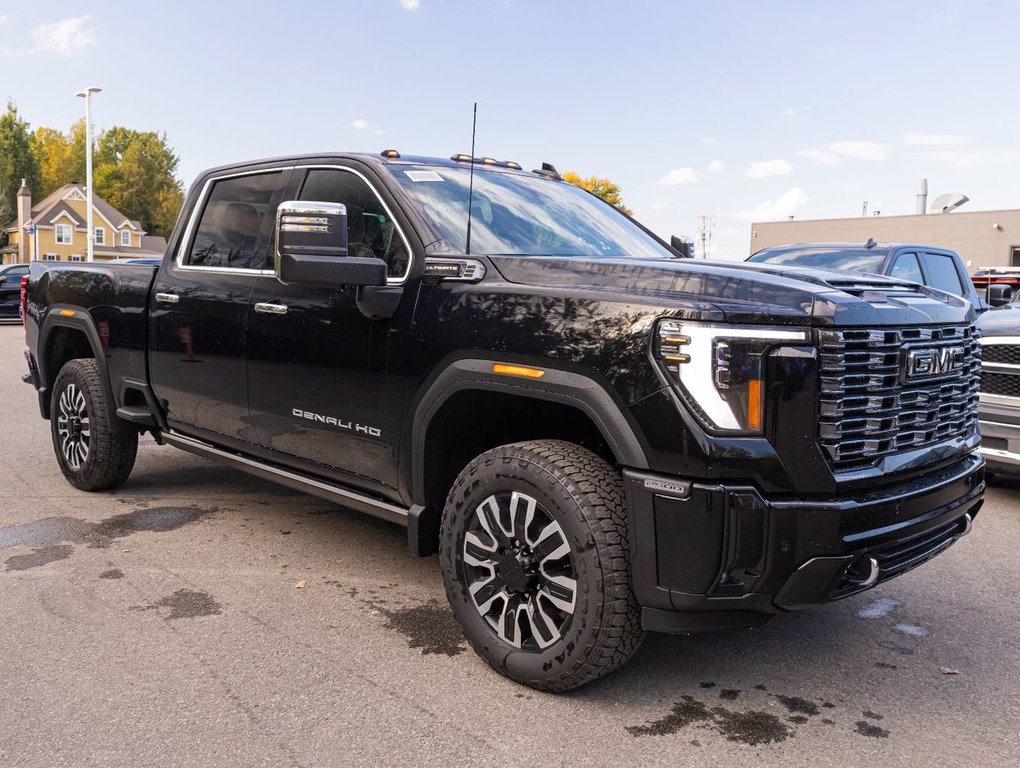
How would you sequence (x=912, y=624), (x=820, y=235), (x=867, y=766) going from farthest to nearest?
(x=820, y=235), (x=912, y=624), (x=867, y=766)

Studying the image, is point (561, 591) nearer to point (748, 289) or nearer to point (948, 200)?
point (748, 289)

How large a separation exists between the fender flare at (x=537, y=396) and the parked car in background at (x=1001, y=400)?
374 cm

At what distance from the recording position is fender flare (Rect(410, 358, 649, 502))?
2998mm

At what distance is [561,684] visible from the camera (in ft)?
10.6

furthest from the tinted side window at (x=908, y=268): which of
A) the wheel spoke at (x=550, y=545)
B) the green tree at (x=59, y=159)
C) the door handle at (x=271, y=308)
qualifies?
the green tree at (x=59, y=159)

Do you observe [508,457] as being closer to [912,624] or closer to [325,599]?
[325,599]

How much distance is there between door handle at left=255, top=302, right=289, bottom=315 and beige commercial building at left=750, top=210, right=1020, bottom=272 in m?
45.7

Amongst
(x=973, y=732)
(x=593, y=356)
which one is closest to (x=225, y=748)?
(x=593, y=356)

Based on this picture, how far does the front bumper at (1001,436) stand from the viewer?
573 centimetres

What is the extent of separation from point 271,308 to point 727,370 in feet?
7.77

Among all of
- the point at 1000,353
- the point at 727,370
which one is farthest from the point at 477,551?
the point at 1000,353

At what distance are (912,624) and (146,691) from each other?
3168 millimetres

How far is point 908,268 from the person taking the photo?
891 cm

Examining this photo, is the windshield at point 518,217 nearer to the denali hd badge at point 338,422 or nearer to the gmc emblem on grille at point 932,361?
the denali hd badge at point 338,422
